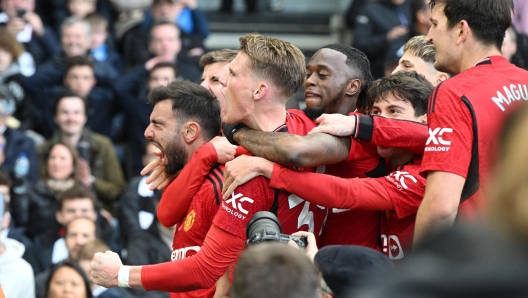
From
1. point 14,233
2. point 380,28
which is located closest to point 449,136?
point 14,233

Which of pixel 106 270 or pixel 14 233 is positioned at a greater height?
pixel 106 270

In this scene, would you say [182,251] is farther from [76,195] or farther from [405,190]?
[76,195]

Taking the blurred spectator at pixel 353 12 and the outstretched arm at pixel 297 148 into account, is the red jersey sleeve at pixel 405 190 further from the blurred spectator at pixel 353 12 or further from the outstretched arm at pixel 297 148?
the blurred spectator at pixel 353 12

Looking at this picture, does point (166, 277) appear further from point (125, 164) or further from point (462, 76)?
point (125, 164)

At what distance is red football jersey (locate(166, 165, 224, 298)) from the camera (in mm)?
3783

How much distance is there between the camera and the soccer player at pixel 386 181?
3.30 metres

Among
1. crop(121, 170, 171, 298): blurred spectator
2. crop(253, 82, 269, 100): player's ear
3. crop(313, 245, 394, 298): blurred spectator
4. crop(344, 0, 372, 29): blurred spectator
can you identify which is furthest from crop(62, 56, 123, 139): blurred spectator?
crop(313, 245, 394, 298): blurred spectator

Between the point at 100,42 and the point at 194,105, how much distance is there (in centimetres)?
476

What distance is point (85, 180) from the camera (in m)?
7.50

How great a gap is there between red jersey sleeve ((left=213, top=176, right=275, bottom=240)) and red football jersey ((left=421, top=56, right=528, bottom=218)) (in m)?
0.59

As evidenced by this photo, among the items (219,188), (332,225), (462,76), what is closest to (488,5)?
(462,76)

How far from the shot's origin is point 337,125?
133 inches

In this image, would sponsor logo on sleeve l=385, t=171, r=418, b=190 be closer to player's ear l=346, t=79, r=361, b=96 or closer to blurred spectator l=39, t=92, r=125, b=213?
player's ear l=346, t=79, r=361, b=96

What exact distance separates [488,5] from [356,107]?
0.76 meters
